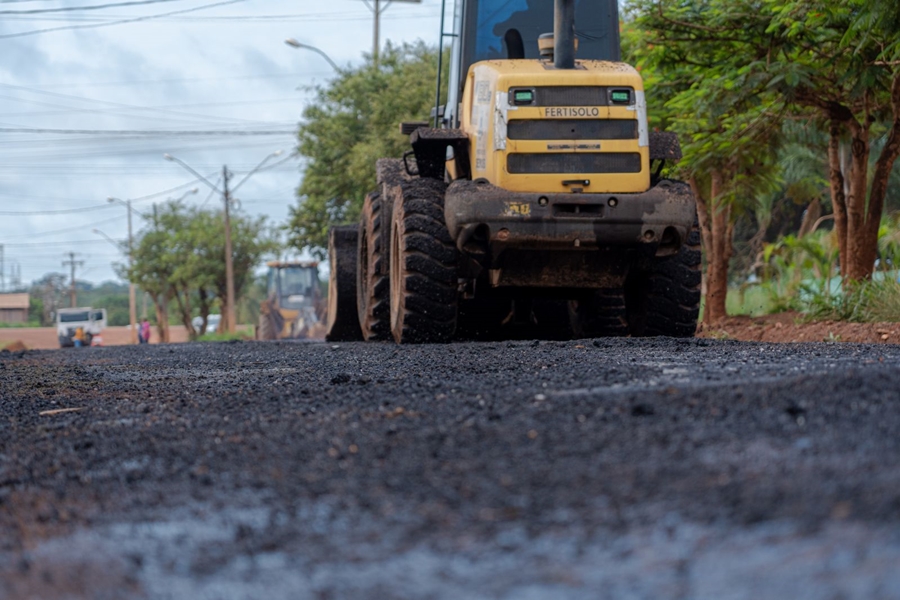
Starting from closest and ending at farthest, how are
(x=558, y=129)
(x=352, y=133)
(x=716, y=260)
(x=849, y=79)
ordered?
(x=558, y=129) < (x=849, y=79) < (x=716, y=260) < (x=352, y=133)

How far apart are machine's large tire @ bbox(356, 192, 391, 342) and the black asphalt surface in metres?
5.50

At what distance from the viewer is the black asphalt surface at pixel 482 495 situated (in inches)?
84.9

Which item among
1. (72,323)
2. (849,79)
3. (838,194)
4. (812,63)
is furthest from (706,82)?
(72,323)

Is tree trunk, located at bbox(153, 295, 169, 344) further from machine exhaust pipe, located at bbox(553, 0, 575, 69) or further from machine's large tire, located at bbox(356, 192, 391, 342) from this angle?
machine exhaust pipe, located at bbox(553, 0, 575, 69)

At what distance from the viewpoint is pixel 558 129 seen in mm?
8266

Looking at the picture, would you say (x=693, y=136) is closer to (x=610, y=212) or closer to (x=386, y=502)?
(x=610, y=212)

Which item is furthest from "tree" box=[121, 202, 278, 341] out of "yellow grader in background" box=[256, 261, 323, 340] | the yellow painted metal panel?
the yellow painted metal panel

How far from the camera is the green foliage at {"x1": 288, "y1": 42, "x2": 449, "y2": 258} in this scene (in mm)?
28172

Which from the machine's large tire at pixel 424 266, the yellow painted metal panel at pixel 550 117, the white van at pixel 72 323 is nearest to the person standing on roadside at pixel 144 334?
the white van at pixel 72 323

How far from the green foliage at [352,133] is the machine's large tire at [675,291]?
59.9 feet

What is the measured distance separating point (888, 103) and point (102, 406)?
9.36 metres

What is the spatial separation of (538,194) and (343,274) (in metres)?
5.24

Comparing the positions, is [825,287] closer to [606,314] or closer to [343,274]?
[606,314]

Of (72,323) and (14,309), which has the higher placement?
(14,309)
